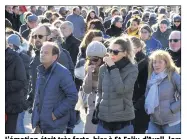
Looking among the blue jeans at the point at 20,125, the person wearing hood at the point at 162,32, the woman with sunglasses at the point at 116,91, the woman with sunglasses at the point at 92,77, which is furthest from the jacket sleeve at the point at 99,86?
the person wearing hood at the point at 162,32

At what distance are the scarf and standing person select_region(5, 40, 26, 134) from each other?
4.91 feet

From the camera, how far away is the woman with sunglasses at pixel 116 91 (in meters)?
5.75

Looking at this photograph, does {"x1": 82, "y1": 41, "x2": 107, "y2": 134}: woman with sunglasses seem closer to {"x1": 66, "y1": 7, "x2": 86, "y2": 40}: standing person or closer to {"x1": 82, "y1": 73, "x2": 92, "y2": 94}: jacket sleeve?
{"x1": 82, "y1": 73, "x2": 92, "y2": 94}: jacket sleeve

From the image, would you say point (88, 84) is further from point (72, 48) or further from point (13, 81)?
point (72, 48)

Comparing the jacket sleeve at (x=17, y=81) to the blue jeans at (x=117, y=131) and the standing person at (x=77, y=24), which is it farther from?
the standing person at (x=77, y=24)

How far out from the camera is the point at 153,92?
6.23 metres

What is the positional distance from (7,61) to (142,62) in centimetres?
165

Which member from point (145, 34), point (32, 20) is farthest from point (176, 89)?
point (32, 20)

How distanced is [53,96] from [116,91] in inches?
28.4

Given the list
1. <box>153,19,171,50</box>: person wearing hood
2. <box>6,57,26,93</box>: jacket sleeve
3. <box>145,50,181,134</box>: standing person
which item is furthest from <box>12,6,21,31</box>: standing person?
<box>145,50,181,134</box>: standing person

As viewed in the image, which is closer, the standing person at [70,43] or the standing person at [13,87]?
the standing person at [13,87]

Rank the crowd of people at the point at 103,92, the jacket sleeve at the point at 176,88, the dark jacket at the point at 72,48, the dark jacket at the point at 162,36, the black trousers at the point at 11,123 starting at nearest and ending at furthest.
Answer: the crowd of people at the point at 103,92, the jacket sleeve at the point at 176,88, the black trousers at the point at 11,123, the dark jacket at the point at 72,48, the dark jacket at the point at 162,36

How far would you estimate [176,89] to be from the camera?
6.18 m
